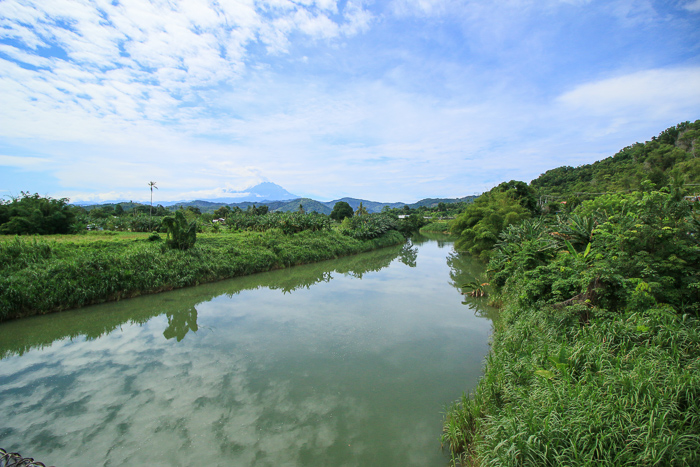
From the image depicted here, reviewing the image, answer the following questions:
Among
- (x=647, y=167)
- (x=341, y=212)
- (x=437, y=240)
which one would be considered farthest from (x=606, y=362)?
(x=341, y=212)

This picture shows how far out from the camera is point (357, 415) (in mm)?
5695

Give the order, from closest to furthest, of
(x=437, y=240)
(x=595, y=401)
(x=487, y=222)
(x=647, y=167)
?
(x=595, y=401) → (x=487, y=222) → (x=647, y=167) → (x=437, y=240)

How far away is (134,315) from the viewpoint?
12062 mm

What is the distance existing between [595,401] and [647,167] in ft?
194

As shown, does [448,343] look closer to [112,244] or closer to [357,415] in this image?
[357,415]

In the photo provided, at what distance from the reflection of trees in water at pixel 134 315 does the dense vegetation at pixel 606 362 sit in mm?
9265

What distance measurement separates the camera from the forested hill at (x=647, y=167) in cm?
3388

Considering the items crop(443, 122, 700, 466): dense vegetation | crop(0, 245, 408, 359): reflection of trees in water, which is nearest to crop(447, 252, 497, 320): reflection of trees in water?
crop(443, 122, 700, 466): dense vegetation

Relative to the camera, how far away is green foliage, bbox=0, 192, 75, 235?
18.4m

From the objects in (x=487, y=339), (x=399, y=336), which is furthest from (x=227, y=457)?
(x=487, y=339)

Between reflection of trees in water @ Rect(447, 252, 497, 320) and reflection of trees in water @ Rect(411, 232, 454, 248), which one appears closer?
reflection of trees in water @ Rect(447, 252, 497, 320)

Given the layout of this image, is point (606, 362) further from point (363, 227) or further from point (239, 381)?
point (363, 227)

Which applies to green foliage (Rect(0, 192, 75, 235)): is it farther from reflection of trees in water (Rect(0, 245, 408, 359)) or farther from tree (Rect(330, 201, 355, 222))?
tree (Rect(330, 201, 355, 222))

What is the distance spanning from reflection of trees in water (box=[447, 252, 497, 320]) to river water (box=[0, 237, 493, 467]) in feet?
0.90
